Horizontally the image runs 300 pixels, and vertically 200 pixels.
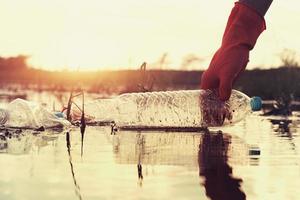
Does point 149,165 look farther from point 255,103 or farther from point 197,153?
point 255,103

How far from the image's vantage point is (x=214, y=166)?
995cm

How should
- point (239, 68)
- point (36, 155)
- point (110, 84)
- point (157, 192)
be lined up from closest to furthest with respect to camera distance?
point (157, 192) < point (36, 155) < point (239, 68) < point (110, 84)

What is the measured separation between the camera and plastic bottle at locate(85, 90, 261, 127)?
16016 millimetres

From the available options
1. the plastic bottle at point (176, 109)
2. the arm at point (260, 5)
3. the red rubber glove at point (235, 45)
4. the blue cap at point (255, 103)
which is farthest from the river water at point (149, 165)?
the arm at point (260, 5)

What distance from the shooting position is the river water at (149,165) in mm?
7879

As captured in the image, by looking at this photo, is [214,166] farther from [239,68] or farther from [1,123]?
[1,123]

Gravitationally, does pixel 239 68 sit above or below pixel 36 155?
above

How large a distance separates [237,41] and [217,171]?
5071 mm

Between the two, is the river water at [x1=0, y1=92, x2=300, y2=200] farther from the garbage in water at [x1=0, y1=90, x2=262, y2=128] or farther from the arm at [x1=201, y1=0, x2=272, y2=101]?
the arm at [x1=201, y1=0, x2=272, y2=101]

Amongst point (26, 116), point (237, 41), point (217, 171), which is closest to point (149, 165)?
point (217, 171)

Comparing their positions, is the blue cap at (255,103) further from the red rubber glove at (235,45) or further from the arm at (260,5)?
the arm at (260,5)

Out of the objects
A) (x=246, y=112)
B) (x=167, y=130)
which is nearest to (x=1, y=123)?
(x=167, y=130)

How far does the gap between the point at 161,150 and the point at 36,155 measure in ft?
5.94

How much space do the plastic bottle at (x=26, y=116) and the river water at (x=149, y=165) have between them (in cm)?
73
